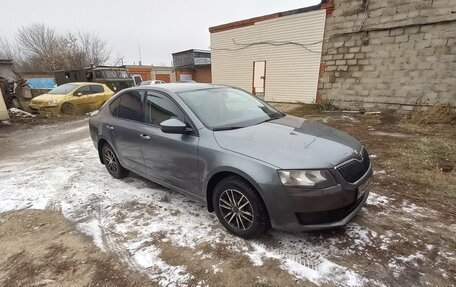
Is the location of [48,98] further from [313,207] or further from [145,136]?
[313,207]

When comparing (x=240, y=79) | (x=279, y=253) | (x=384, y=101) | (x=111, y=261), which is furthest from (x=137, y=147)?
(x=240, y=79)

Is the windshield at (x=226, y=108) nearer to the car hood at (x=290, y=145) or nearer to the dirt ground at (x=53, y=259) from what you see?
the car hood at (x=290, y=145)

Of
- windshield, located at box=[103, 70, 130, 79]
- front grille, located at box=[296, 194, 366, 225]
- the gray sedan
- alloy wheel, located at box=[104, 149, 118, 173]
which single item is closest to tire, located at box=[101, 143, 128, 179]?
alloy wheel, located at box=[104, 149, 118, 173]

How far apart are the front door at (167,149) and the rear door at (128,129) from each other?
15 cm

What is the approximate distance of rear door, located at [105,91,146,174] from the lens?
358 cm

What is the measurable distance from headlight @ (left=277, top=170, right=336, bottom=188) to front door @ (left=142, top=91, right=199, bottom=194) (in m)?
1.03

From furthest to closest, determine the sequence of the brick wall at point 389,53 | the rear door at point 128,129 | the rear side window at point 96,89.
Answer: the rear side window at point 96,89, the brick wall at point 389,53, the rear door at point 128,129

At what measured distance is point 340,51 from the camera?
10.2 m

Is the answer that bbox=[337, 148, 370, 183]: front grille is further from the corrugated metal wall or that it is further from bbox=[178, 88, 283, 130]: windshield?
the corrugated metal wall

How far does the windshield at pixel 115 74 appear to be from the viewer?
1598 cm

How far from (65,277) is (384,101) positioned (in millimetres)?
10349

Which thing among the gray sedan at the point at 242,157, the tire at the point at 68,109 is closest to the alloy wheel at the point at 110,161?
the gray sedan at the point at 242,157

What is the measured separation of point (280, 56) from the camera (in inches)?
499

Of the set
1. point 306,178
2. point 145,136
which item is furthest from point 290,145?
point 145,136
